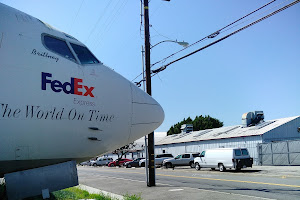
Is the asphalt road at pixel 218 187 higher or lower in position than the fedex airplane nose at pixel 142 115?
lower

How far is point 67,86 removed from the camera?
4.46 metres

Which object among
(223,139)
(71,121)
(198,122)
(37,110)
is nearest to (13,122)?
(37,110)

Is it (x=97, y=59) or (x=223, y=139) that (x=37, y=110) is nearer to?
(x=97, y=59)

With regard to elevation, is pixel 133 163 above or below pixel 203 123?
below

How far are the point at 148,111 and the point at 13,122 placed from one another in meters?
2.50

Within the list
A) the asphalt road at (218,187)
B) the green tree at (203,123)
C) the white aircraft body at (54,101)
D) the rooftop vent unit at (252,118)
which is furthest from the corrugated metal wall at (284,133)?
the green tree at (203,123)

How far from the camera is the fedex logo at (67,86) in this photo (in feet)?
13.9

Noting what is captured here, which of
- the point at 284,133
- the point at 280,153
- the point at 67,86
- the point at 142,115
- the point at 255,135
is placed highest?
the point at 67,86

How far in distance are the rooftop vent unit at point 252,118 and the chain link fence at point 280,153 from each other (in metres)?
5.67

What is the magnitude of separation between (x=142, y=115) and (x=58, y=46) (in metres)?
1.95

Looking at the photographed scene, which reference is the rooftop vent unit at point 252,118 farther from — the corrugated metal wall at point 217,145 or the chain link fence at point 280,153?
the chain link fence at point 280,153

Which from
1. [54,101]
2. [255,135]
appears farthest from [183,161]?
[54,101]

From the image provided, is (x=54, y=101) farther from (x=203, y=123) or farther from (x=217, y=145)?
(x=203, y=123)

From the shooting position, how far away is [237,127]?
117ft
